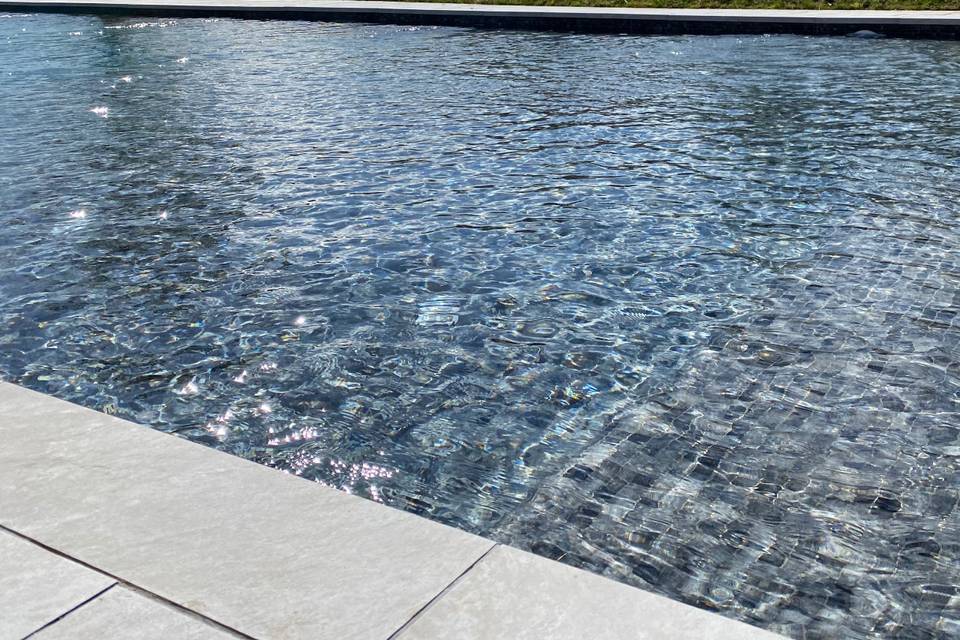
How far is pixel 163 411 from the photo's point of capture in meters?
5.05

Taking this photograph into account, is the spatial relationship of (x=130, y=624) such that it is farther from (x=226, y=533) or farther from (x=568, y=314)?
(x=568, y=314)

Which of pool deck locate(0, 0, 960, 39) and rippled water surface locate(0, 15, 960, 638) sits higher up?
pool deck locate(0, 0, 960, 39)

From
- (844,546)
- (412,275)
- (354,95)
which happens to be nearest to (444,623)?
(844,546)

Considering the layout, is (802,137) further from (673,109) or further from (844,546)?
(844,546)

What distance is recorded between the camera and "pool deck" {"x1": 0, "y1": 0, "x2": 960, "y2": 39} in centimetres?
1650

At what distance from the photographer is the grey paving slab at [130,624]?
2.85 metres

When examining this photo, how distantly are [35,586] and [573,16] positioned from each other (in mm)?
17260

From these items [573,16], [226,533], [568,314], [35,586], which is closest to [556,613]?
[226,533]

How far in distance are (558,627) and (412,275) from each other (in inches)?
165

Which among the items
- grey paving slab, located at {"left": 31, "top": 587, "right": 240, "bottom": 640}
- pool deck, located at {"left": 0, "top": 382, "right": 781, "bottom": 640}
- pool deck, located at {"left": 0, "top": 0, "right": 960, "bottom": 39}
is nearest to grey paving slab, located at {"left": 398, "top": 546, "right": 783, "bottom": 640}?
pool deck, located at {"left": 0, "top": 382, "right": 781, "bottom": 640}

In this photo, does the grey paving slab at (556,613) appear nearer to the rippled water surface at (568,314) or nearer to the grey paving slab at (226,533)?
the grey paving slab at (226,533)

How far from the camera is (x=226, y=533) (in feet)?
10.9

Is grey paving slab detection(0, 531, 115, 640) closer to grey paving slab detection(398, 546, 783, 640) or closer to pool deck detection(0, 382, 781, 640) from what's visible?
pool deck detection(0, 382, 781, 640)

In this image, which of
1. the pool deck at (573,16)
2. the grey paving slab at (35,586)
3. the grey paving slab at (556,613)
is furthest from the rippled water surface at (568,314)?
the pool deck at (573,16)
